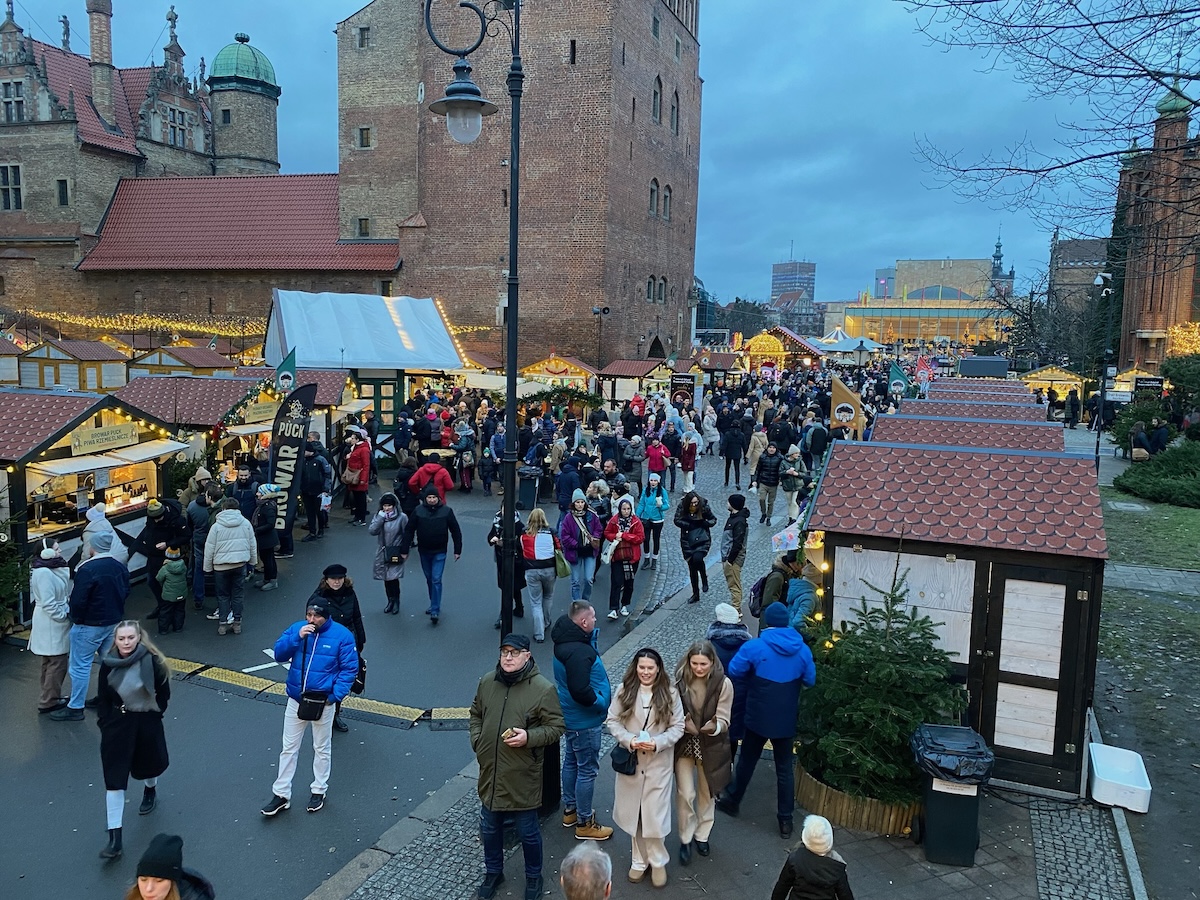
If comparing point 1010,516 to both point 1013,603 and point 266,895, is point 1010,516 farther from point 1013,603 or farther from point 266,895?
point 266,895

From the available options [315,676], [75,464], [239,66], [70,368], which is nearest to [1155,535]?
[315,676]

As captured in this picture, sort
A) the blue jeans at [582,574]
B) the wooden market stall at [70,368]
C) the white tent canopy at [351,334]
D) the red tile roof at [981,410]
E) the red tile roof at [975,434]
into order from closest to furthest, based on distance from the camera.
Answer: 1. the red tile roof at [975,434]
2. the blue jeans at [582,574]
3. the red tile roof at [981,410]
4. the white tent canopy at [351,334]
5. the wooden market stall at [70,368]

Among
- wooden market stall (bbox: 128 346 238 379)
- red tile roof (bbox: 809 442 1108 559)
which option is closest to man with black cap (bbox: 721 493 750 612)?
red tile roof (bbox: 809 442 1108 559)

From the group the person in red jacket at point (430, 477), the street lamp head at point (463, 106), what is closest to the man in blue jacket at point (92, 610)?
the street lamp head at point (463, 106)

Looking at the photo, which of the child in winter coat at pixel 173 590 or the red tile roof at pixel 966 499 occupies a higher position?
the red tile roof at pixel 966 499

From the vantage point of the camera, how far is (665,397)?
3014 centimetres

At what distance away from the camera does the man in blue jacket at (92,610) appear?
7395 millimetres

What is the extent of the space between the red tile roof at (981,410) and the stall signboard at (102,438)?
10832 mm

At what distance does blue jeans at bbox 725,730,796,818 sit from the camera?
5910mm

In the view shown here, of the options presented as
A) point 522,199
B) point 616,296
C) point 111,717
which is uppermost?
point 522,199

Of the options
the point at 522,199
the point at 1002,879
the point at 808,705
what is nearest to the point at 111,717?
the point at 808,705

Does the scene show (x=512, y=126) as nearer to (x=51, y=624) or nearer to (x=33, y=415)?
(x=51, y=624)

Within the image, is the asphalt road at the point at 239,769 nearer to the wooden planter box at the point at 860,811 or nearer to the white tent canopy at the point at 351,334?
the wooden planter box at the point at 860,811

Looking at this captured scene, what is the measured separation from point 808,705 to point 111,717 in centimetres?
451
